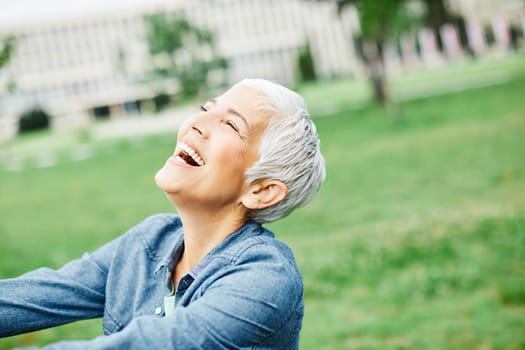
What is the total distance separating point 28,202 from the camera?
14008mm

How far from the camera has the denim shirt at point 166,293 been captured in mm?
1257

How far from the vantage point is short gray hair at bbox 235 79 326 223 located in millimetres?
1650

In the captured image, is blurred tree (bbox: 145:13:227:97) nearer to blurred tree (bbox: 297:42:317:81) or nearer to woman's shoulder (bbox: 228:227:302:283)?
woman's shoulder (bbox: 228:227:302:283)

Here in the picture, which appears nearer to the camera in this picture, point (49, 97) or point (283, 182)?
point (283, 182)

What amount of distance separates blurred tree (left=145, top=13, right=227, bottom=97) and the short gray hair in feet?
76.5

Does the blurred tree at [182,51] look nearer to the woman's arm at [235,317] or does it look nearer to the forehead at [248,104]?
the forehead at [248,104]

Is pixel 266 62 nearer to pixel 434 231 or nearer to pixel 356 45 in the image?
pixel 356 45

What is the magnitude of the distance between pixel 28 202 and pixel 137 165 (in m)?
3.94

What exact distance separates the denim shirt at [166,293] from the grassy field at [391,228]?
9.34ft

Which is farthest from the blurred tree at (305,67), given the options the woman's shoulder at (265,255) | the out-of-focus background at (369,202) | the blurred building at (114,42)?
the woman's shoulder at (265,255)

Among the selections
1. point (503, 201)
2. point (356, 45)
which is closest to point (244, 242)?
point (503, 201)

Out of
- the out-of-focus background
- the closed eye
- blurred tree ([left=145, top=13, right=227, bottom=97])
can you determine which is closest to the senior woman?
the closed eye

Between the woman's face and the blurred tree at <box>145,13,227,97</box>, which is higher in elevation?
the woman's face

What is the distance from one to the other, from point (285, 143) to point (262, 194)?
0.54 ft
